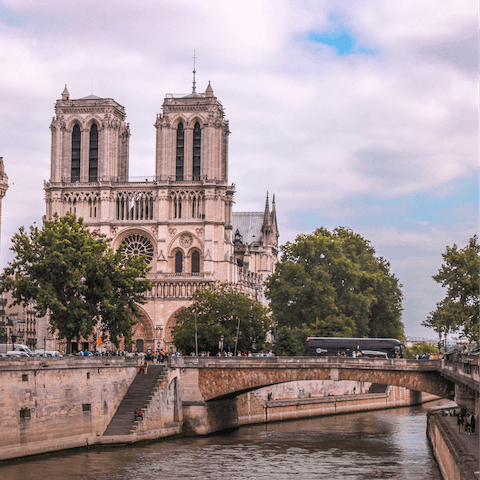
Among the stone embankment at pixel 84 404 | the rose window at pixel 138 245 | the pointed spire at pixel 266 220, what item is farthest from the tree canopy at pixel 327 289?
the pointed spire at pixel 266 220

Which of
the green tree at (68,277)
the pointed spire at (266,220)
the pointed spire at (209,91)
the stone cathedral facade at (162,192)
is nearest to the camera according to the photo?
the green tree at (68,277)

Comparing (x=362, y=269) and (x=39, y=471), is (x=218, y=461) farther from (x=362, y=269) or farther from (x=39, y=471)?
(x=362, y=269)

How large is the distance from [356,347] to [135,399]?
80.2 feet

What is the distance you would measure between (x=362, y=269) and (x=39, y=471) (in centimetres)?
6199

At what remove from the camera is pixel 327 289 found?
3570 inches

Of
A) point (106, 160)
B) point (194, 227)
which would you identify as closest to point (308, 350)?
point (194, 227)

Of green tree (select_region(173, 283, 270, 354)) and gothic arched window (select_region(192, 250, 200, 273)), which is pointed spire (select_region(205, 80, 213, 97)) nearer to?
gothic arched window (select_region(192, 250, 200, 273))

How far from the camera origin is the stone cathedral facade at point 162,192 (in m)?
119

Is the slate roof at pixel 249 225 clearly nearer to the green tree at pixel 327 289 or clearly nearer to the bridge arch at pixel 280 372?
the green tree at pixel 327 289

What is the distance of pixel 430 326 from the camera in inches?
3041

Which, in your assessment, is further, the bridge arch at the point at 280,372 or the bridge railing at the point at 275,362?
the bridge railing at the point at 275,362

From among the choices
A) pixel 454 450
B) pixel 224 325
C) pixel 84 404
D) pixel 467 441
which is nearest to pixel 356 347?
pixel 224 325

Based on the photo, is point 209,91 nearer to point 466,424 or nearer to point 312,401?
point 312,401

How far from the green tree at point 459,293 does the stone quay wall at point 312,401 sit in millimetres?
9949
